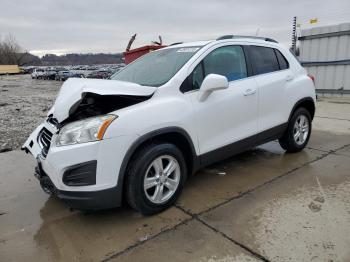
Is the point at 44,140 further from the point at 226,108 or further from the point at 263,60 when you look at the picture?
the point at 263,60

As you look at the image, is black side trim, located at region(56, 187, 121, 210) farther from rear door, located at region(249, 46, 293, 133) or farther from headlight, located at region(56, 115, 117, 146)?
rear door, located at region(249, 46, 293, 133)

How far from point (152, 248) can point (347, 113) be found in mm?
7646

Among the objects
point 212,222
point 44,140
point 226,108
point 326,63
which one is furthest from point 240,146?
point 326,63

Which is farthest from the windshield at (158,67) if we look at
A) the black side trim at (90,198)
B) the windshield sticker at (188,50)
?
the black side trim at (90,198)

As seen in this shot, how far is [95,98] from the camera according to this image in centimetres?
299

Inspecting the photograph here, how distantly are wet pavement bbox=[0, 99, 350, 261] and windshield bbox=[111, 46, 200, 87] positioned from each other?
Result: 1417 millimetres

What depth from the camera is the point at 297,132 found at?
4848 mm

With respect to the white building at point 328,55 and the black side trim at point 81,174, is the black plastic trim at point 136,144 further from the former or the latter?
the white building at point 328,55

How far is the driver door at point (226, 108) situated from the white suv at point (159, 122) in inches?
0.5

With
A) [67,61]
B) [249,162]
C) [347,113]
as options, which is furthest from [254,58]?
[67,61]

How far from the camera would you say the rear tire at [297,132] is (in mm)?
4664

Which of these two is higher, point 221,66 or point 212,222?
point 221,66

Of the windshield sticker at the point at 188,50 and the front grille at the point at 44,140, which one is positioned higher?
the windshield sticker at the point at 188,50

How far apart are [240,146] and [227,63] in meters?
1.07
